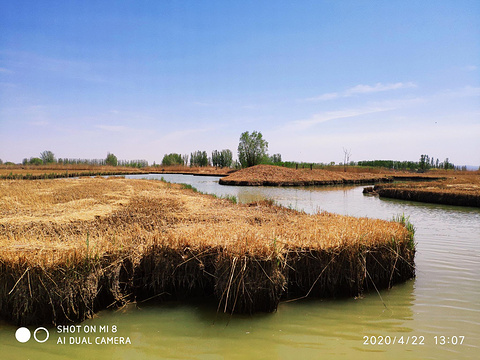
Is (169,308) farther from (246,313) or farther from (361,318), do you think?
(361,318)

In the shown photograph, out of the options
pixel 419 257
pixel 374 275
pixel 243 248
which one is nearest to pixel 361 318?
pixel 374 275

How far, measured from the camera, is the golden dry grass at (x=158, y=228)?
5.25 meters

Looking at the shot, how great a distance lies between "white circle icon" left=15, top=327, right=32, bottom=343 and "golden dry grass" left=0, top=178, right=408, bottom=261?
0.96m

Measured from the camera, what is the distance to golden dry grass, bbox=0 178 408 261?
17.2 feet

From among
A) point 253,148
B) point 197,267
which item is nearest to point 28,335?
point 197,267

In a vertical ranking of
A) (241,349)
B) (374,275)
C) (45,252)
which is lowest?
Result: (241,349)

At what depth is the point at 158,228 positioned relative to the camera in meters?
7.86

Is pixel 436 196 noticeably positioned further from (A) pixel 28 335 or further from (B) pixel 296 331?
(A) pixel 28 335

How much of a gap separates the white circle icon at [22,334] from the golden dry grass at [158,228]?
0.96 meters

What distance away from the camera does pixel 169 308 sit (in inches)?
204

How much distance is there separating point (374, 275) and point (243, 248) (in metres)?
2.89

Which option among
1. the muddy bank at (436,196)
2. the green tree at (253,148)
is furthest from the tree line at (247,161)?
the muddy bank at (436,196)

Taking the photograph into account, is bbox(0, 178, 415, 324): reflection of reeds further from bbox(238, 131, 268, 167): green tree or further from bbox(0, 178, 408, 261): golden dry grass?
bbox(238, 131, 268, 167): green tree

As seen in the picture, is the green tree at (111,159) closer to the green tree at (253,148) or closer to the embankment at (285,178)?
the green tree at (253,148)
